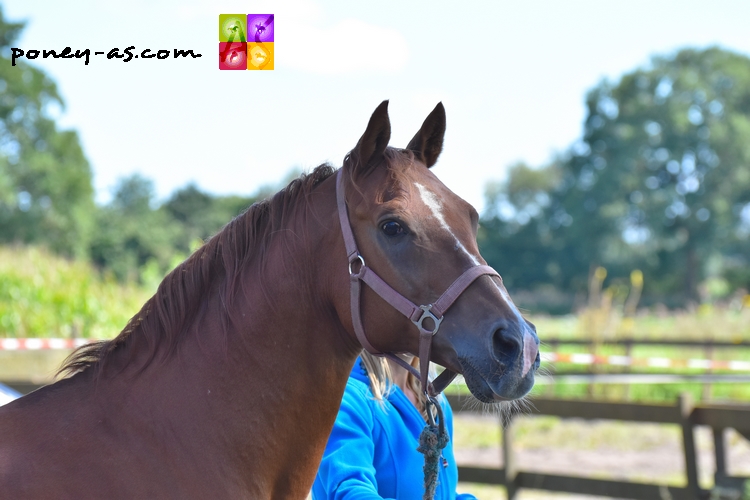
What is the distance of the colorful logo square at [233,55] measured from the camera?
3.44m

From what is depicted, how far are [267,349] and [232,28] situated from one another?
2.19 metres

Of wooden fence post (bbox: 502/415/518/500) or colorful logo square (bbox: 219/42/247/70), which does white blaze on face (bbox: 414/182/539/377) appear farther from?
wooden fence post (bbox: 502/415/518/500)

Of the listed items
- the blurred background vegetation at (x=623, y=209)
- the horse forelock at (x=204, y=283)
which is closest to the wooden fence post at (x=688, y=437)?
the horse forelock at (x=204, y=283)

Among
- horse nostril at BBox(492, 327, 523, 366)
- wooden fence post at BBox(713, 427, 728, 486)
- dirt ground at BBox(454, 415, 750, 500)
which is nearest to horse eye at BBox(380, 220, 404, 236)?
horse nostril at BBox(492, 327, 523, 366)

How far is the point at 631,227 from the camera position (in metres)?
41.4

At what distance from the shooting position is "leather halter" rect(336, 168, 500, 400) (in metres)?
1.78

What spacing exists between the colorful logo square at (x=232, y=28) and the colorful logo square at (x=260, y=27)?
0.03 metres

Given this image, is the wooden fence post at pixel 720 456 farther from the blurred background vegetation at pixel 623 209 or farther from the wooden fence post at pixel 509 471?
the blurred background vegetation at pixel 623 209

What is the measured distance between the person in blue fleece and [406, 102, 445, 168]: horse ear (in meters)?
0.68

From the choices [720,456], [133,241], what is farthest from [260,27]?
[133,241]

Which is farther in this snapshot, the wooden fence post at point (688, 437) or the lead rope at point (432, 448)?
the wooden fence post at point (688, 437)

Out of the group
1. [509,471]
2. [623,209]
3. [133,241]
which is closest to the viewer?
[509,471]

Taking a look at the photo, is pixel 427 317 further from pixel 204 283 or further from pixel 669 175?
pixel 669 175

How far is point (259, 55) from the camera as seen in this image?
3.52 meters
